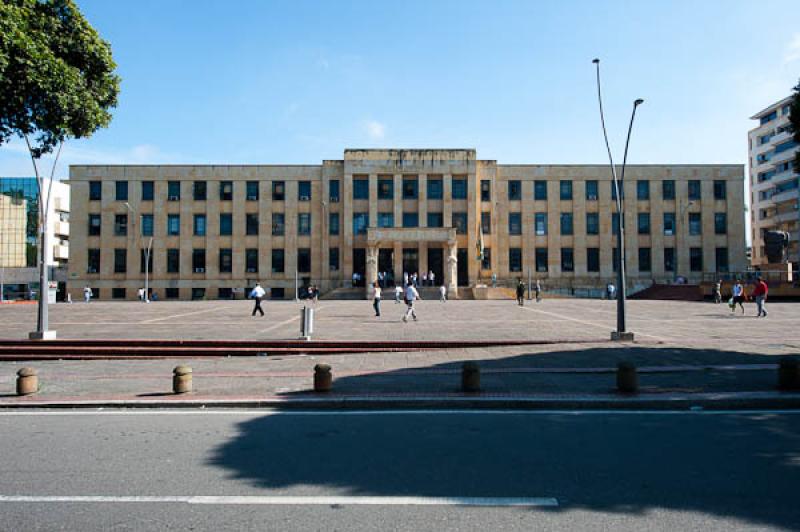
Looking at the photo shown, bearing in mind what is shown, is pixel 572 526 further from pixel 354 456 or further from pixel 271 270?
pixel 271 270

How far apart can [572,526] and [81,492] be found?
4.28m

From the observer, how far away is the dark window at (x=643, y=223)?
5869 cm

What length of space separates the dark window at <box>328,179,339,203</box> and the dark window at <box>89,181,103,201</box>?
25.4 m

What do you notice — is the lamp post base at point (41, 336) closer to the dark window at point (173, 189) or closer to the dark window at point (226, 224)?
the dark window at point (226, 224)

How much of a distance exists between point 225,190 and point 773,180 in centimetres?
7282

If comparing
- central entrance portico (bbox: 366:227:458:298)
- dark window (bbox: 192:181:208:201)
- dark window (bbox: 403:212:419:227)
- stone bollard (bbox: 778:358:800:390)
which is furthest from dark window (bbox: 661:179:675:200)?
stone bollard (bbox: 778:358:800:390)

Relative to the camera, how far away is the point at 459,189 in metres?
57.1

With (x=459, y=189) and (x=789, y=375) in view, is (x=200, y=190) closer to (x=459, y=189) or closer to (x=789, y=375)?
(x=459, y=189)

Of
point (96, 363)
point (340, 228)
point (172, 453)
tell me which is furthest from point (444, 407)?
point (340, 228)

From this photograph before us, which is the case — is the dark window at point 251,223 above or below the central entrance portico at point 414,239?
above

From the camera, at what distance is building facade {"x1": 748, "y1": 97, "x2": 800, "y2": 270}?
68812 millimetres

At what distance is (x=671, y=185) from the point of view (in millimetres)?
58875

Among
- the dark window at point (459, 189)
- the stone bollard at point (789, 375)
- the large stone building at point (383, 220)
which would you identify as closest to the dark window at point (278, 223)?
the large stone building at point (383, 220)

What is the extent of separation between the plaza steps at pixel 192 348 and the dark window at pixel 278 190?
43.8 metres
